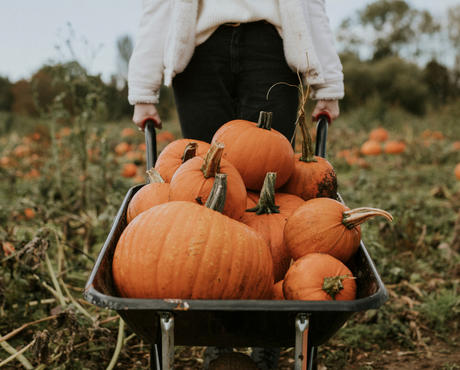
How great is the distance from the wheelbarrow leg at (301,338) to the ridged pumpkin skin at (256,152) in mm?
627

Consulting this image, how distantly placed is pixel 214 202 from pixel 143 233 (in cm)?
21

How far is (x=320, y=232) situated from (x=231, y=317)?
Result: 0.40m

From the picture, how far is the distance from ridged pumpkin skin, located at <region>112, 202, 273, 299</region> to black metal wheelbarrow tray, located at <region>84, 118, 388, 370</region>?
71mm

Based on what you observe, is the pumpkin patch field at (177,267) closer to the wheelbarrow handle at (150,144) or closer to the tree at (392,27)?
the wheelbarrow handle at (150,144)

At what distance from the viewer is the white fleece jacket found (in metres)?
1.99

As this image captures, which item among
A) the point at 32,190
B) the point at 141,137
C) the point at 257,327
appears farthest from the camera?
the point at 141,137

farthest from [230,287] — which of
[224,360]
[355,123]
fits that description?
[355,123]

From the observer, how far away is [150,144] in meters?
2.01

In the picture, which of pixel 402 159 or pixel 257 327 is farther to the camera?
pixel 402 159

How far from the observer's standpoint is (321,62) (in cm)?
210

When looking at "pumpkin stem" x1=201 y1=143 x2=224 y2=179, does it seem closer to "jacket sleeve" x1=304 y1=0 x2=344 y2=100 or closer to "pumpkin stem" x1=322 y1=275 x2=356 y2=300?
"pumpkin stem" x1=322 y1=275 x2=356 y2=300

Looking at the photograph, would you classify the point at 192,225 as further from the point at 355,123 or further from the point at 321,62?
the point at 355,123

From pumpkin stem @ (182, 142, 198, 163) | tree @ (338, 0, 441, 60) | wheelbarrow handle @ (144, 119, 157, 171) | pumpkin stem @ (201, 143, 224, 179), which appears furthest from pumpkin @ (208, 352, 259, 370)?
tree @ (338, 0, 441, 60)

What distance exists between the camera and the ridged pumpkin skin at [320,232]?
53.7 inches
